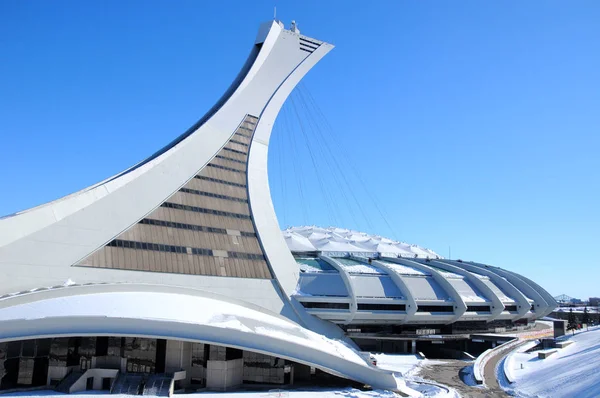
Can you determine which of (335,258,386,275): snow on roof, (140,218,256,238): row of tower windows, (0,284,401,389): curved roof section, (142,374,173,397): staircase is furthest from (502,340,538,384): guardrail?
(140,218,256,238): row of tower windows

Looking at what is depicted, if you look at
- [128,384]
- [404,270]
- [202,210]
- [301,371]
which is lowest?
[301,371]

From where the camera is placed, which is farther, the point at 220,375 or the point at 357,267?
the point at 357,267

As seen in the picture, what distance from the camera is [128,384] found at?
2873cm

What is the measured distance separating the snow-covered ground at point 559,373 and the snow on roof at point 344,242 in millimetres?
25310

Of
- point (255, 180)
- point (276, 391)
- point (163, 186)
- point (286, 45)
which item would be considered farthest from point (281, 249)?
point (286, 45)

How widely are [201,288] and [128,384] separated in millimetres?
8862

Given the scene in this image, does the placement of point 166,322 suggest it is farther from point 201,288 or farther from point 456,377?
point 456,377

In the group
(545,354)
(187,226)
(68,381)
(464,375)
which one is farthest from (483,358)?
(68,381)

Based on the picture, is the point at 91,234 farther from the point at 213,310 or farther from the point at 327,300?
the point at 327,300

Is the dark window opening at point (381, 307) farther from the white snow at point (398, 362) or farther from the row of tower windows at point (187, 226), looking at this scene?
the row of tower windows at point (187, 226)

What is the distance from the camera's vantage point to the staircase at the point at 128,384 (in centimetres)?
2769

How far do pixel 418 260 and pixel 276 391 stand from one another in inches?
1300

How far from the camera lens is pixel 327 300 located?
44469 millimetres

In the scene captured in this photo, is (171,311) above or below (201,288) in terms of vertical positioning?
below
